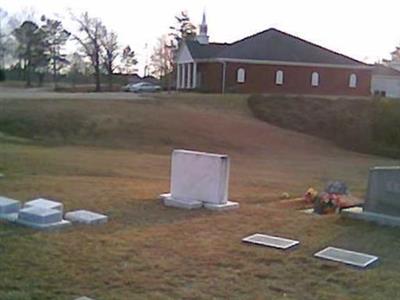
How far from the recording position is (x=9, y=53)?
69188 millimetres

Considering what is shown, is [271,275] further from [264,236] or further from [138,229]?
[138,229]

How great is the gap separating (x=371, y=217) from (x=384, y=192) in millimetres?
387

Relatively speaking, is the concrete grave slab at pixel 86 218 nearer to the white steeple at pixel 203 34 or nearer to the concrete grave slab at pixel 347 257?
the concrete grave slab at pixel 347 257

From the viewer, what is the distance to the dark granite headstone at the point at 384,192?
329 inches

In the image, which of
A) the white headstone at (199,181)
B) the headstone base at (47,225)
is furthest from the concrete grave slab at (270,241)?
the headstone base at (47,225)

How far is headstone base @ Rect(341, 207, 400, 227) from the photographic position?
8234 mm

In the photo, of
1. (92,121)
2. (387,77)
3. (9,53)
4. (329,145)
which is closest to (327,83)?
(387,77)

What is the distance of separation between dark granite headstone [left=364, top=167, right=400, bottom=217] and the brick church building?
3997cm

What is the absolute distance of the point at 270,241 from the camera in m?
7.04

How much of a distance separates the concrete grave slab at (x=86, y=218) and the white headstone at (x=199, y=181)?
5.62 feet

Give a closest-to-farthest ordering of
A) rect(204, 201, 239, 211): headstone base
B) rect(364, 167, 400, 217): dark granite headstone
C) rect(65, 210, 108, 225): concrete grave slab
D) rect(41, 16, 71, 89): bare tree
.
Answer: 1. rect(65, 210, 108, 225): concrete grave slab
2. rect(364, 167, 400, 217): dark granite headstone
3. rect(204, 201, 239, 211): headstone base
4. rect(41, 16, 71, 89): bare tree

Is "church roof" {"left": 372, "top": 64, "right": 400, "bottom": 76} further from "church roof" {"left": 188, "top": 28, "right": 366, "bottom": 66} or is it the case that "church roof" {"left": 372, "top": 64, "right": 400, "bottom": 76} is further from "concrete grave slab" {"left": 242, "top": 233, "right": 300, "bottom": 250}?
"concrete grave slab" {"left": 242, "top": 233, "right": 300, "bottom": 250}

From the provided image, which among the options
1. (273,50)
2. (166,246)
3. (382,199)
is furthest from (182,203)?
(273,50)

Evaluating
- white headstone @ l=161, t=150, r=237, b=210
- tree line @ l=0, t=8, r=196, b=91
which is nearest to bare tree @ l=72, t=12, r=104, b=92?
tree line @ l=0, t=8, r=196, b=91
